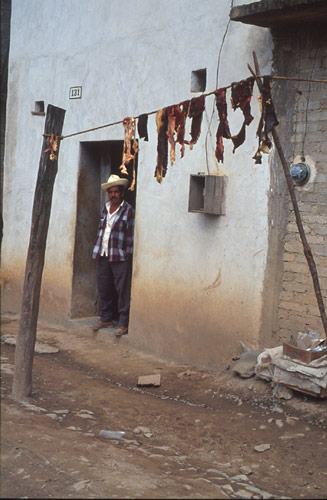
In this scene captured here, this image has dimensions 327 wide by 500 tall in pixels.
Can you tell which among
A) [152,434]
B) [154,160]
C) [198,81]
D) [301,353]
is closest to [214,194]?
[154,160]

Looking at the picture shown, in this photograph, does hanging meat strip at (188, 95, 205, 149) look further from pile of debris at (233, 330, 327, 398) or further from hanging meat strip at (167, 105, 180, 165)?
pile of debris at (233, 330, 327, 398)

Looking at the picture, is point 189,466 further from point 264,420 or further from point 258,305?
point 258,305

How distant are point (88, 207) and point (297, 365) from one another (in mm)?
4028

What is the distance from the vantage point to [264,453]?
516 cm

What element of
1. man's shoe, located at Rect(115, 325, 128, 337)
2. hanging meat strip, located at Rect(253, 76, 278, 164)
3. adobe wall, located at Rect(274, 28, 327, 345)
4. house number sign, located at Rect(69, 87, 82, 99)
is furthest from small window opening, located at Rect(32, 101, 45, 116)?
hanging meat strip, located at Rect(253, 76, 278, 164)

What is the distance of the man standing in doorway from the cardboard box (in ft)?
8.66

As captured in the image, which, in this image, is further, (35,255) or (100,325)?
(100,325)

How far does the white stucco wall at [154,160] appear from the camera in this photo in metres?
6.79

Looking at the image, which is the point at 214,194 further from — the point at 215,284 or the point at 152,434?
the point at 152,434

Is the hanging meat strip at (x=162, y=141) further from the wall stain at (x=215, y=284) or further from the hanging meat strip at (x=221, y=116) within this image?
the wall stain at (x=215, y=284)

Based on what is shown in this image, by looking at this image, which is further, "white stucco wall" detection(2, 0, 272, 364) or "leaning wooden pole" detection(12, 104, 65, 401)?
"white stucco wall" detection(2, 0, 272, 364)

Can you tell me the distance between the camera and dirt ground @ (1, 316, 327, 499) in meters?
4.12

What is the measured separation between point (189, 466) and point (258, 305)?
7.28 ft

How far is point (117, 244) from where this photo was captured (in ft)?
27.1
